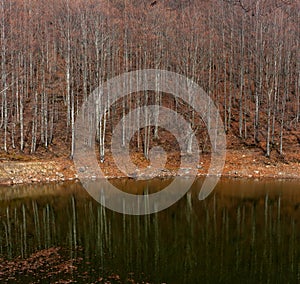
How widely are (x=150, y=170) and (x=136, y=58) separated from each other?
18997mm

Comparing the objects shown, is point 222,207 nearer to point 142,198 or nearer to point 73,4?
point 142,198

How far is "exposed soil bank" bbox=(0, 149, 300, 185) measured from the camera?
29.0m

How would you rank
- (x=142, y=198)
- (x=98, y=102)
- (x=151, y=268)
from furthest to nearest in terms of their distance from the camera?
1. (x=98, y=102)
2. (x=142, y=198)
3. (x=151, y=268)

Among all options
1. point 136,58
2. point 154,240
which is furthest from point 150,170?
point 136,58

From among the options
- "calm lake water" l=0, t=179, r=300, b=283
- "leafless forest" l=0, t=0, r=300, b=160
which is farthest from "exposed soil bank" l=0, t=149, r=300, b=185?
"calm lake water" l=0, t=179, r=300, b=283

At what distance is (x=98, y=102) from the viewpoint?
116 feet

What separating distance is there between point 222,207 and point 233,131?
21.0 metres

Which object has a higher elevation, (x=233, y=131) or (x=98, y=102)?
(x=98, y=102)

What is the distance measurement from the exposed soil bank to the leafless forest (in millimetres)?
2004

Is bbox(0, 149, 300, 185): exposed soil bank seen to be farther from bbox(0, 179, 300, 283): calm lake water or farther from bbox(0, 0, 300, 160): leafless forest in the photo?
bbox(0, 179, 300, 283): calm lake water

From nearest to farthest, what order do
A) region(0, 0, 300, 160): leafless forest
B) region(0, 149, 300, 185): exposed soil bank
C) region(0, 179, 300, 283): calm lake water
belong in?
region(0, 179, 300, 283): calm lake water
region(0, 149, 300, 185): exposed soil bank
region(0, 0, 300, 160): leafless forest

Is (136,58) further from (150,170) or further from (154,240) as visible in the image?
(154,240)

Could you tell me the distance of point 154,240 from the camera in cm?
1590

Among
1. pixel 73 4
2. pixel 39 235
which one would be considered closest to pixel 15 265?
pixel 39 235
